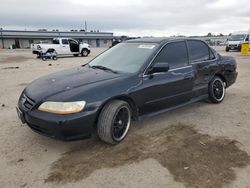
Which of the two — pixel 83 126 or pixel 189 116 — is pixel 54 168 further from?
pixel 189 116

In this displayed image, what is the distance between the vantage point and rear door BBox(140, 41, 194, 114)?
3.98 meters

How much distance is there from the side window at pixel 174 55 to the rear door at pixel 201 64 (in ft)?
0.63

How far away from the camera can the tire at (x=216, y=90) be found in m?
5.38

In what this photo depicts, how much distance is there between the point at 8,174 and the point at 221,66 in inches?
188

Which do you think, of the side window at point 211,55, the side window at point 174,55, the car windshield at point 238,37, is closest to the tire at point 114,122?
the side window at point 174,55

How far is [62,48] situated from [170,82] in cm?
1936

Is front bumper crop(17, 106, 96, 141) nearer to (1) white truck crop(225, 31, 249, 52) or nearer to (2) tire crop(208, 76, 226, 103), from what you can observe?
(2) tire crop(208, 76, 226, 103)

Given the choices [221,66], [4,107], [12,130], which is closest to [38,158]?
[12,130]

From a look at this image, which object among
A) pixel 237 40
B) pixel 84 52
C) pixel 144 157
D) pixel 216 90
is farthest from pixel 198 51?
pixel 237 40

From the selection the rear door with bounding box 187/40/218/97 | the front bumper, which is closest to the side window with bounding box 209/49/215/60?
the rear door with bounding box 187/40/218/97

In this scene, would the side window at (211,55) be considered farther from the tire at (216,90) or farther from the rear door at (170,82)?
the rear door at (170,82)

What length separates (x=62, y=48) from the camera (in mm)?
22109

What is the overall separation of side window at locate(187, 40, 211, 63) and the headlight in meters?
2.64

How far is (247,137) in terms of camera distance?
3.82 meters
